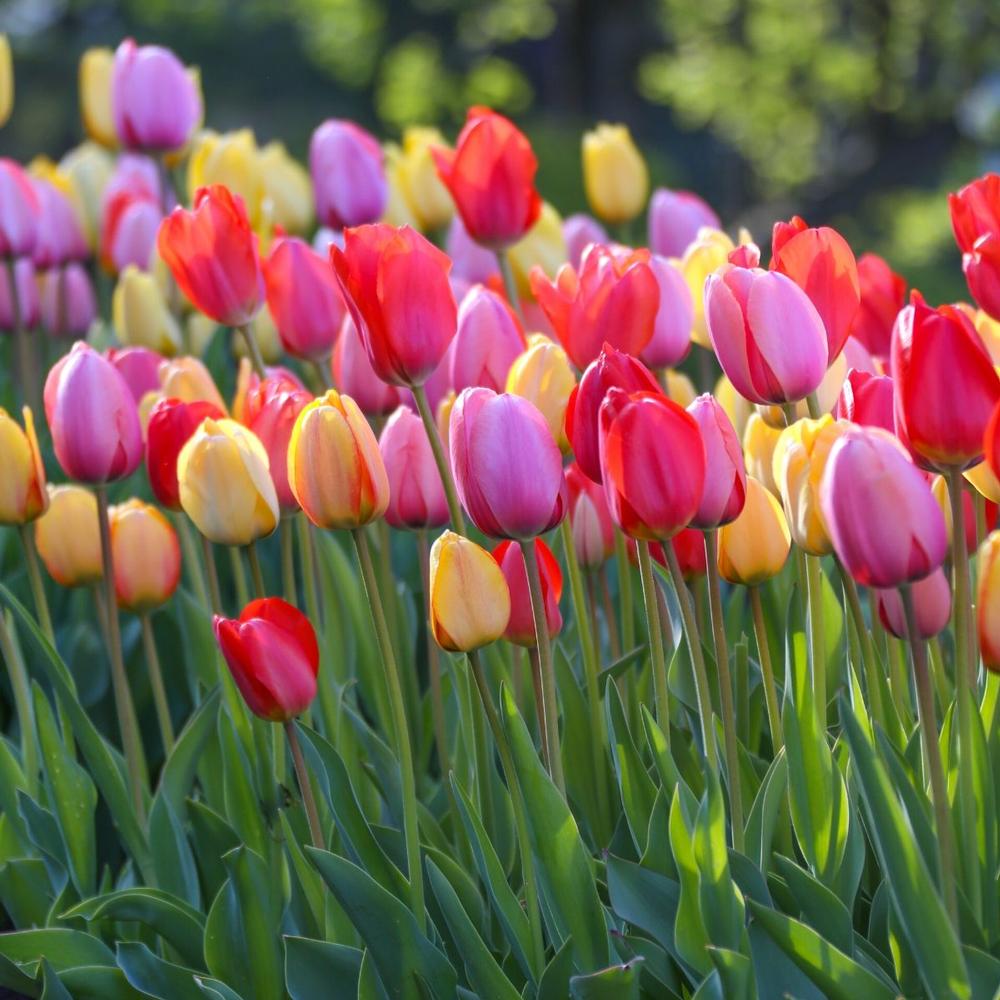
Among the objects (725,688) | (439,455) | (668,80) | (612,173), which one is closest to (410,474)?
(439,455)

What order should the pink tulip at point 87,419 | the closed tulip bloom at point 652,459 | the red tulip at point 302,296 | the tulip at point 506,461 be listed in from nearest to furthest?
the closed tulip bloom at point 652,459 < the tulip at point 506,461 < the pink tulip at point 87,419 < the red tulip at point 302,296

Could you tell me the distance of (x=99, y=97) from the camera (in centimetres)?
341

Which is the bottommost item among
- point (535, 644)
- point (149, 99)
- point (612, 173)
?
point (535, 644)

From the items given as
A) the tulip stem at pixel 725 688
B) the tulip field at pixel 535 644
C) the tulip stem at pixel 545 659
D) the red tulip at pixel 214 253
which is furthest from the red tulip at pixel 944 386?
the red tulip at pixel 214 253

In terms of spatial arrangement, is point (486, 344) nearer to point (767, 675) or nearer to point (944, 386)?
point (767, 675)

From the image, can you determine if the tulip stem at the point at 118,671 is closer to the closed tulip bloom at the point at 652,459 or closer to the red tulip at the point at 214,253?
the red tulip at the point at 214,253

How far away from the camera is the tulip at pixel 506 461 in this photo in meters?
1.27

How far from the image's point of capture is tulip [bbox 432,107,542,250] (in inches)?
78.4

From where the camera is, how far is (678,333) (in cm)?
177

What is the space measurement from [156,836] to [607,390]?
805 mm

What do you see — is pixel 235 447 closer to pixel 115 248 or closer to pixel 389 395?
pixel 389 395

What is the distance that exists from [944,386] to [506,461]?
1.22ft

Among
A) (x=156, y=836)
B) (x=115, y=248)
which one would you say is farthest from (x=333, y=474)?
(x=115, y=248)

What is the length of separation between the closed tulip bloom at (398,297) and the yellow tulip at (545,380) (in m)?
0.12
